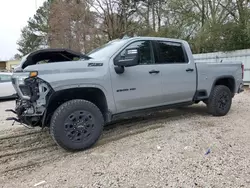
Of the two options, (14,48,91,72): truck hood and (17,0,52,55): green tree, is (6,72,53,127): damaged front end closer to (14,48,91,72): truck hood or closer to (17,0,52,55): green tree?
(14,48,91,72): truck hood

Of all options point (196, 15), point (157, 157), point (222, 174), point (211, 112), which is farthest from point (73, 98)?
point (196, 15)

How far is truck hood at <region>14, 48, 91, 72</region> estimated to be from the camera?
13.0 feet

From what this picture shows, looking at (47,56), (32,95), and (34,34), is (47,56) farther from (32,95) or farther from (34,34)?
(34,34)

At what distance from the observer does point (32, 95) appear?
11.3 feet

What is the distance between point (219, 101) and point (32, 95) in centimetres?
431

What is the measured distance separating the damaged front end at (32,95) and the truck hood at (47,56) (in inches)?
11.8

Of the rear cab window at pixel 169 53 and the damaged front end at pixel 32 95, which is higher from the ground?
the rear cab window at pixel 169 53

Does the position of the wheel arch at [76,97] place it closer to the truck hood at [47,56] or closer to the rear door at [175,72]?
the truck hood at [47,56]

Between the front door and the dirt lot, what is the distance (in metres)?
0.63

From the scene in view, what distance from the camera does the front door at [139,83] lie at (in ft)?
13.5

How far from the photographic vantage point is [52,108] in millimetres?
3818

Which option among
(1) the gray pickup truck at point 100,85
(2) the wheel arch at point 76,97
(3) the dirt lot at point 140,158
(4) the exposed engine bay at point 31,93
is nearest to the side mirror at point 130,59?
(1) the gray pickup truck at point 100,85

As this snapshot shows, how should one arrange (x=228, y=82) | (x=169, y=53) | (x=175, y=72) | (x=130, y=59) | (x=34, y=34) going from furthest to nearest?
(x=34, y=34) < (x=228, y=82) < (x=169, y=53) < (x=175, y=72) < (x=130, y=59)

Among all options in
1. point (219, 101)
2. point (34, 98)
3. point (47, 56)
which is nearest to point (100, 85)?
point (34, 98)
